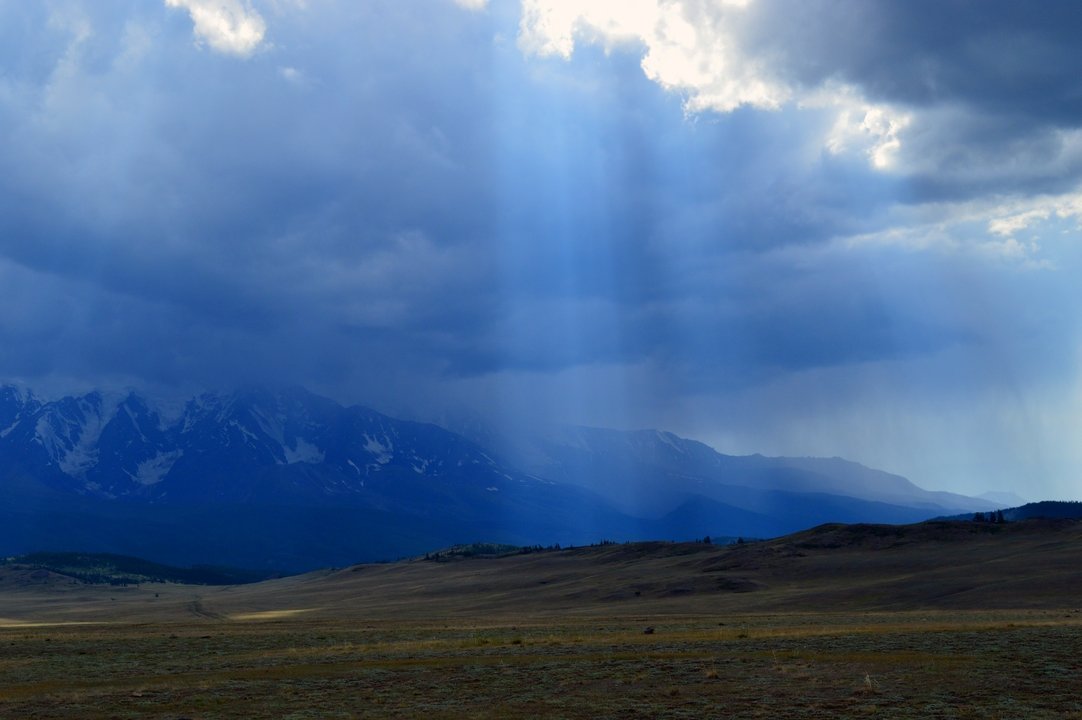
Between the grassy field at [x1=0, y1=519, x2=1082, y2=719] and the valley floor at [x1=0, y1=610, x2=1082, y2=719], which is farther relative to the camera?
the grassy field at [x1=0, y1=519, x2=1082, y2=719]

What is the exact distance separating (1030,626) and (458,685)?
3393cm

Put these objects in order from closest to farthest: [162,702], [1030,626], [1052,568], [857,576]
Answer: [162,702] → [1030,626] → [1052,568] → [857,576]

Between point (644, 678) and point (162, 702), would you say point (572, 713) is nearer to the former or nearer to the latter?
point (644, 678)

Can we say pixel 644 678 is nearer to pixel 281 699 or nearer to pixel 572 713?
pixel 572 713

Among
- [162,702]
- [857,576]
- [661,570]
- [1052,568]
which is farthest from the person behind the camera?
[661,570]

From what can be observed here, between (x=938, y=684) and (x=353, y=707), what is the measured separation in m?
19.2

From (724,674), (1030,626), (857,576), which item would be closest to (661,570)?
(857,576)

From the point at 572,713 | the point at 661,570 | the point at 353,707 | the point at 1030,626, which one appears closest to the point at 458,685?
the point at 353,707

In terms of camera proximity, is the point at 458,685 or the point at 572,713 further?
the point at 458,685

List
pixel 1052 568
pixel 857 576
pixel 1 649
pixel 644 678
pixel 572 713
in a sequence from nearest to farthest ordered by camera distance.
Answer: pixel 572 713
pixel 644 678
pixel 1 649
pixel 1052 568
pixel 857 576

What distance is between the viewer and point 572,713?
29.8 m

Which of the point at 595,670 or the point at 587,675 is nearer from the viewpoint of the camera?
the point at 587,675

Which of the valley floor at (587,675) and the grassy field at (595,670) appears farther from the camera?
the grassy field at (595,670)

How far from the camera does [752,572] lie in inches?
5266
